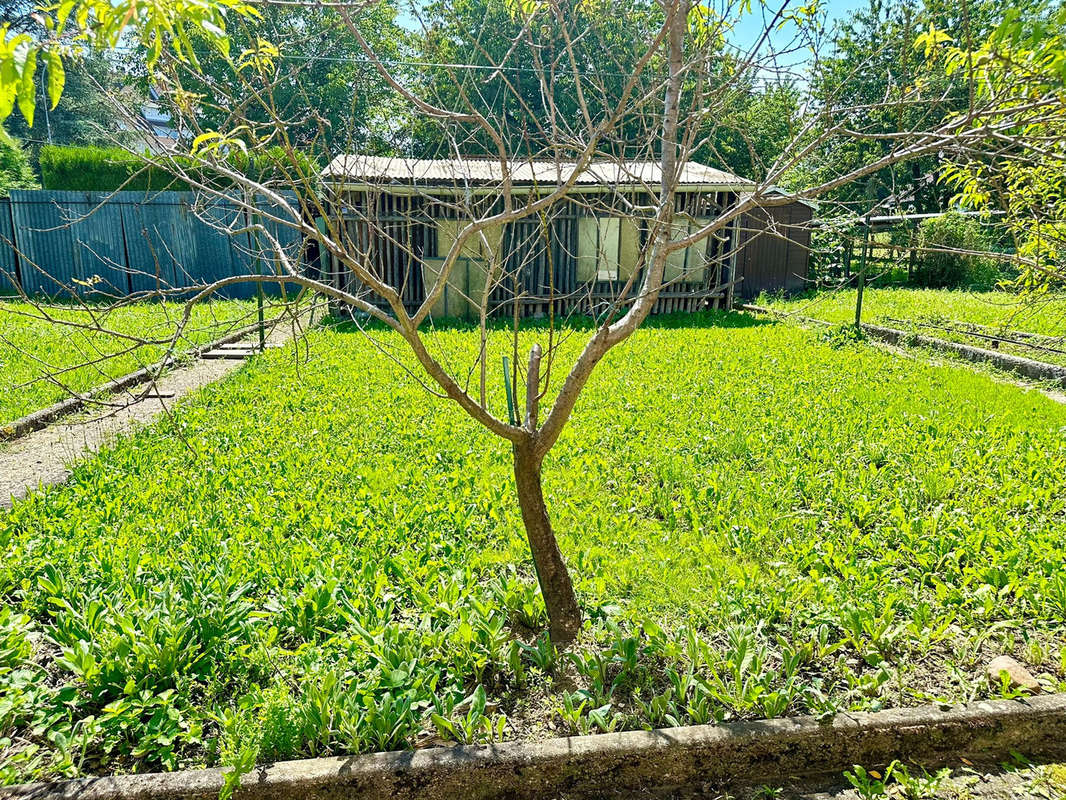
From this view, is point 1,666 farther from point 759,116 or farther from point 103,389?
point 759,116

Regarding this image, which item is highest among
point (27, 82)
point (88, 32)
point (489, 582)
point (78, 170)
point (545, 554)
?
point (78, 170)

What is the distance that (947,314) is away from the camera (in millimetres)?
13242

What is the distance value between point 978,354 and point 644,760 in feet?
30.0

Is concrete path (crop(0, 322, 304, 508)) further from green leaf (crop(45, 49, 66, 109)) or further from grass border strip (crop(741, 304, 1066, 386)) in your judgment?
grass border strip (crop(741, 304, 1066, 386))

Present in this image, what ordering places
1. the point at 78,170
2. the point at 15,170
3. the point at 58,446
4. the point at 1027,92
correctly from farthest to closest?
the point at 15,170, the point at 78,170, the point at 58,446, the point at 1027,92

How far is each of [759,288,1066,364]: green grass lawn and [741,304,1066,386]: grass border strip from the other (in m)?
0.24

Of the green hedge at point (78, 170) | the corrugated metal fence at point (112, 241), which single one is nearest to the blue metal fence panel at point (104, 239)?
the corrugated metal fence at point (112, 241)

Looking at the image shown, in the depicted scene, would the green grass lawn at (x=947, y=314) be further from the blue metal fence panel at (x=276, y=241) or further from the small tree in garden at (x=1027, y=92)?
the blue metal fence panel at (x=276, y=241)

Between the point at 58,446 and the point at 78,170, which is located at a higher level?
the point at 78,170

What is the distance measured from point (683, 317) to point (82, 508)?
11216mm

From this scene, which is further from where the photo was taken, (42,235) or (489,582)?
(42,235)

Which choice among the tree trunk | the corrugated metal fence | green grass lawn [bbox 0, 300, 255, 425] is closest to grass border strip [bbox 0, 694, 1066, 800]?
the tree trunk

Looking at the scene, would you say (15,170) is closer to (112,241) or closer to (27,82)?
(112,241)

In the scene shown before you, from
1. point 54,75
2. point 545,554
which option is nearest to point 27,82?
point 54,75
